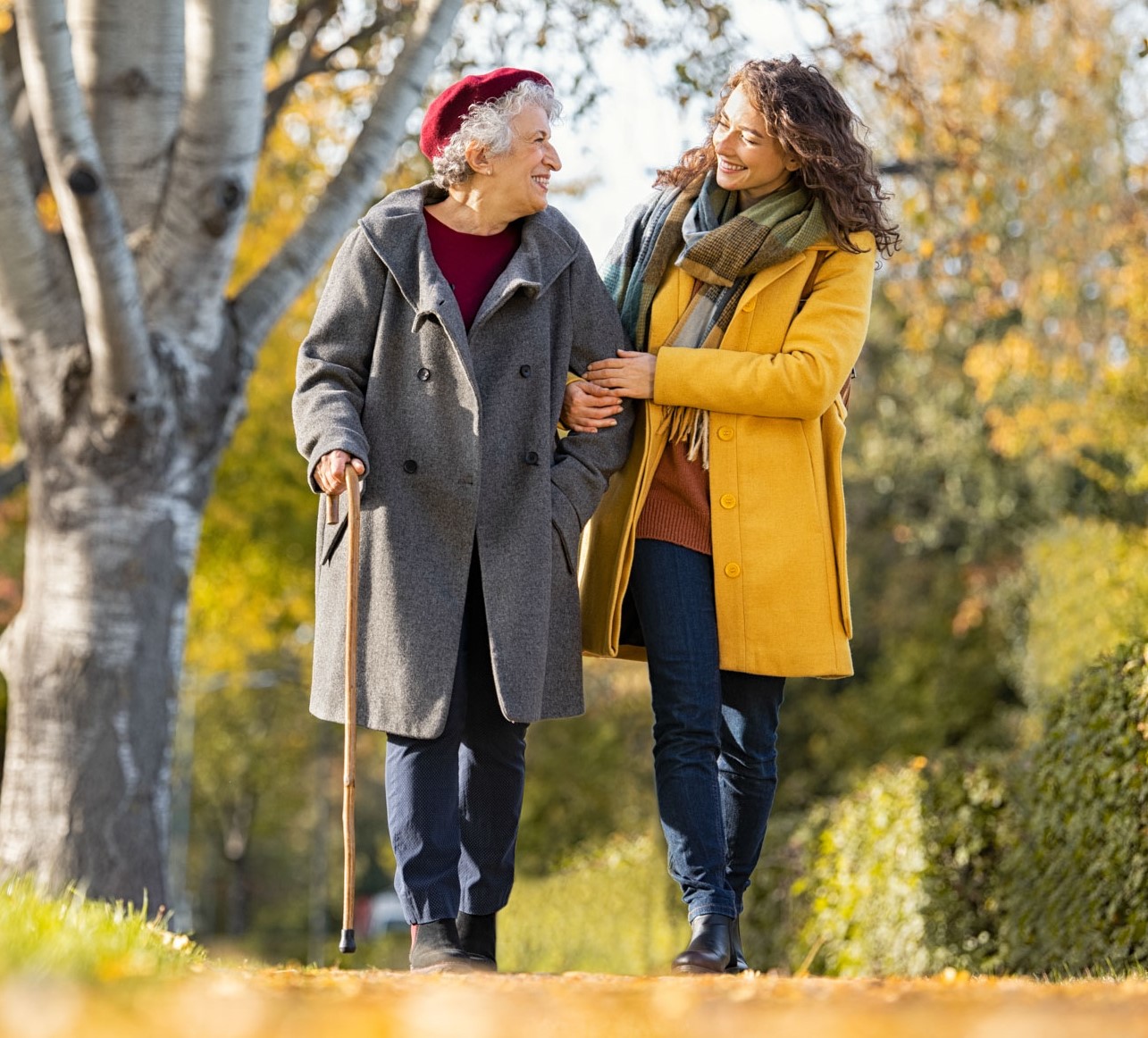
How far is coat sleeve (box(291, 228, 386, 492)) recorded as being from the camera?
423 centimetres

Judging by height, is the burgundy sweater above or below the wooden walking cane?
above

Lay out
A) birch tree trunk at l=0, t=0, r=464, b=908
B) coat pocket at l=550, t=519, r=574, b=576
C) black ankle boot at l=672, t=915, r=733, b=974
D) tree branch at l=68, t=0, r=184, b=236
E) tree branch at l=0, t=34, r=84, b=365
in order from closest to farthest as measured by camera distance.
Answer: black ankle boot at l=672, t=915, r=733, b=974, coat pocket at l=550, t=519, r=574, b=576, tree branch at l=0, t=34, r=84, b=365, birch tree trunk at l=0, t=0, r=464, b=908, tree branch at l=68, t=0, r=184, b=236

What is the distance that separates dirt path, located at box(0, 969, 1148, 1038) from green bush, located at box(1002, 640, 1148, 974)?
257 cm

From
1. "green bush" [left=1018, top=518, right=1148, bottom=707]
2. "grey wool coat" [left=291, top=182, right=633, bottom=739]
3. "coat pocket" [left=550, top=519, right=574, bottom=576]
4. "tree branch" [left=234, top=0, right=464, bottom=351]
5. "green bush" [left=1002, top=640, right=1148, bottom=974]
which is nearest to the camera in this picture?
"grey wool coat" [left=291, top=182, right=633, bottom=739]

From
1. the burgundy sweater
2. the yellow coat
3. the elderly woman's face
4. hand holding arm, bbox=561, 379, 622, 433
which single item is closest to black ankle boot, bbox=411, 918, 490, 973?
the yellow coat

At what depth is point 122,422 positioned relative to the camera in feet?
21.6

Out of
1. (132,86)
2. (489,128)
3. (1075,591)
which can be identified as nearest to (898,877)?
(489,128)

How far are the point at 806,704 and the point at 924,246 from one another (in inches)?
473

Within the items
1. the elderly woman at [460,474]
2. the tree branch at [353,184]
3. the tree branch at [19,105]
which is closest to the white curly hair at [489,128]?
the elderly woman at [460,474]

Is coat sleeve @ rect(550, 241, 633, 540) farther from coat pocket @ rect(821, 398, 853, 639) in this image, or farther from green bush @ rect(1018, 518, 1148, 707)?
green bush @ rect(1018, 518, 1148, 707)

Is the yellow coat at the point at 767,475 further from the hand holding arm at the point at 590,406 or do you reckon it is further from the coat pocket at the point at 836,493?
the hand holding arm at the point at 590,406

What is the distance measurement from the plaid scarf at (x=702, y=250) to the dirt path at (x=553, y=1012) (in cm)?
203

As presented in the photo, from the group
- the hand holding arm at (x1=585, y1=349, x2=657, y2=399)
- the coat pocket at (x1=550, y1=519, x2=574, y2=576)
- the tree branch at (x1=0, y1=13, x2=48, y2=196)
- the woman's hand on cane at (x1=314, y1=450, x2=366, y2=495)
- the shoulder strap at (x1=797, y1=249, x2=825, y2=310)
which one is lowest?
the coat pocket at (x1=550, y1=519, x2=574, y2=576)

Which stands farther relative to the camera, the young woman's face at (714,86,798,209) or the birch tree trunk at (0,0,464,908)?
the birch tree trunk at (0,0,464,908)
